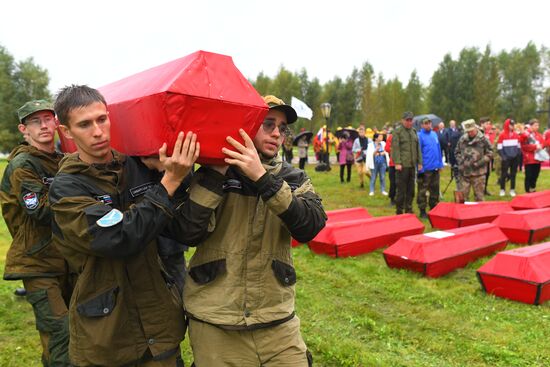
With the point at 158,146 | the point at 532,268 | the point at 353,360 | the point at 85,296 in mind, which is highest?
the point at 158,146

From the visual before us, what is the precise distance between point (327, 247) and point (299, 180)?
5218 mm

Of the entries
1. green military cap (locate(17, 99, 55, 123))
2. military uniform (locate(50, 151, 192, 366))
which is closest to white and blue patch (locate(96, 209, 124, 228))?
military uniform (locate(50, 151, 192, 366))

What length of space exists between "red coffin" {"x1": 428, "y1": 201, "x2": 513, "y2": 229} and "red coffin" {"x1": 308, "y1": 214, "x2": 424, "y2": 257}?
130 cm

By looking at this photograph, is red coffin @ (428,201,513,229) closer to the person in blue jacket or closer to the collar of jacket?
the person in blue jacket

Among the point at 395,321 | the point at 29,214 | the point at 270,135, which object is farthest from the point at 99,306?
the point at 395,321

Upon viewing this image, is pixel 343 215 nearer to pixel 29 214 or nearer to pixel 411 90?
pixel 29 214

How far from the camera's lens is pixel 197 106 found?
195 centimetres

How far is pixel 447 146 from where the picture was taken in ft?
63.6

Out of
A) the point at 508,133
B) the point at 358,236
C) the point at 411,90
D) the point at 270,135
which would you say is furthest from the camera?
the point at 411,90

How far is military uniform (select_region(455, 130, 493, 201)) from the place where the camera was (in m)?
11.2

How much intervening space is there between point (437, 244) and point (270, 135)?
16.5 feet

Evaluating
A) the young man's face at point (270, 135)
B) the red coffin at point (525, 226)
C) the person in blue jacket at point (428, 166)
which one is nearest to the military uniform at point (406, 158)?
the person in blue jacket at point (428, 166)

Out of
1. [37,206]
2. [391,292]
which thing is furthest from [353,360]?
[37,206]

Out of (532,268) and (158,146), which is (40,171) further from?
(532,268)
